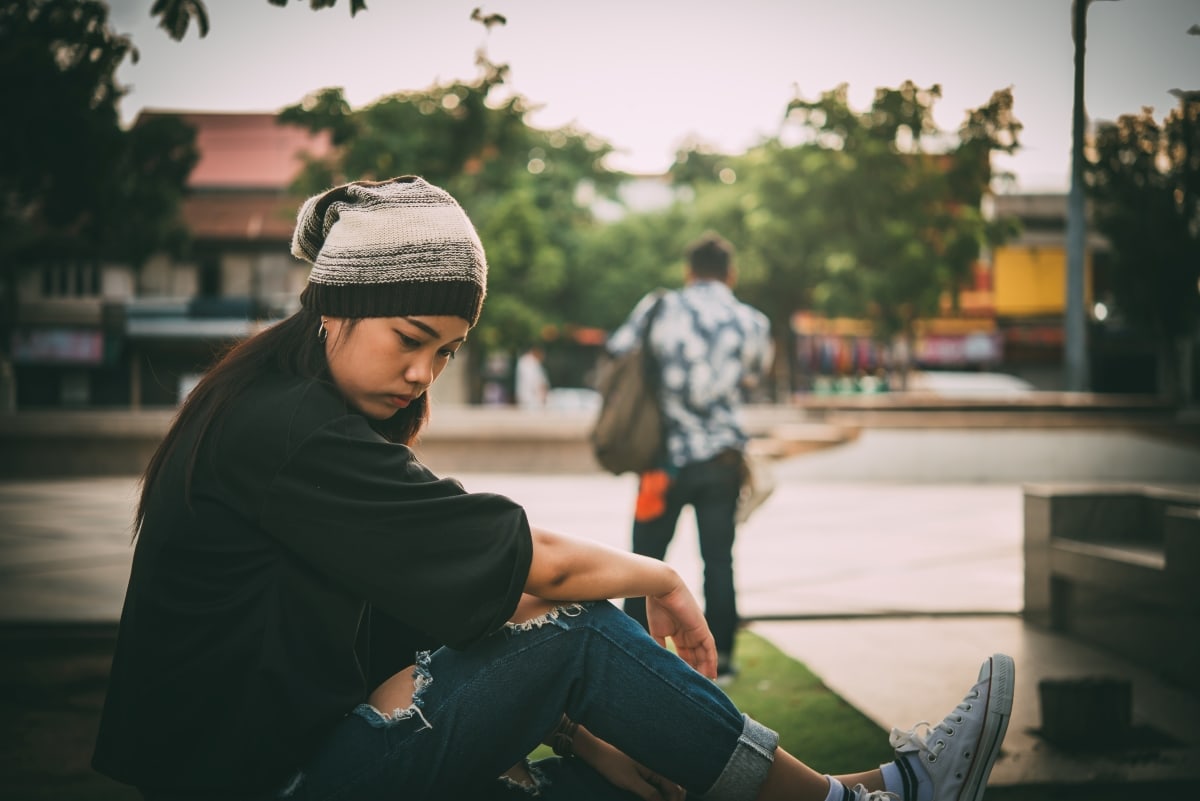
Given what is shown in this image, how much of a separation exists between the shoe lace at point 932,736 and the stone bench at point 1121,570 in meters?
2.49

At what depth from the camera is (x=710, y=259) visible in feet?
16.2

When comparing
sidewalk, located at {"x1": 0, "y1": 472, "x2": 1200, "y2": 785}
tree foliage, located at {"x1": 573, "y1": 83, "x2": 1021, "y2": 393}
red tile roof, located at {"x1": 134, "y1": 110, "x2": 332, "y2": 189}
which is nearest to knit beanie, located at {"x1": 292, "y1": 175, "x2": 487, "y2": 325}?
sidewalk, located at {"x1": 0, "y1": 472, "x2": 1200, "y2": 785}

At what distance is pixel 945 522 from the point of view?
10.1 meters

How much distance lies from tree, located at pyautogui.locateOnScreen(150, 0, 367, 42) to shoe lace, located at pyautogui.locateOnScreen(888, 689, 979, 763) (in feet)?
7.82

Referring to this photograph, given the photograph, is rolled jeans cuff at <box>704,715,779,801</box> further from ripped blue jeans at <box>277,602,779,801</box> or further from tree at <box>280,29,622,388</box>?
tree at <box>280,29,622,388</box>

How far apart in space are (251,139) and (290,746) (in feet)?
135

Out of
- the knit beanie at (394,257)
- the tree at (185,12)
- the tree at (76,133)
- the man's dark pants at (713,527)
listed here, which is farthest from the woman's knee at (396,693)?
the tree at (76,133)

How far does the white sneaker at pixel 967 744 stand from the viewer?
A: 2.11m

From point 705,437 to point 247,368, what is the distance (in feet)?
9.75

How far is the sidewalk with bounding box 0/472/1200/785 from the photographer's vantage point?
4059mm

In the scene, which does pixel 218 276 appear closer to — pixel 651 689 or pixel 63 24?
pixel 63 24

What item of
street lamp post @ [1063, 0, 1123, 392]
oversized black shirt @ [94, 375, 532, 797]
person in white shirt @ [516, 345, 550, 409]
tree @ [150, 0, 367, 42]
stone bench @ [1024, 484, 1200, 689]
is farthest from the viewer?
person in white shirt @ [516, 345, 550, 409]

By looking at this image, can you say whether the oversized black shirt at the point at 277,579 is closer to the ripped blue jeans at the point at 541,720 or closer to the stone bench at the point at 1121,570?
the ripped blue jeans at the point at 541,720

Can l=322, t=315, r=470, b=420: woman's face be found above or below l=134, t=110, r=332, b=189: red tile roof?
below
